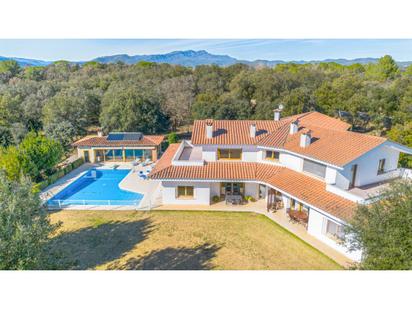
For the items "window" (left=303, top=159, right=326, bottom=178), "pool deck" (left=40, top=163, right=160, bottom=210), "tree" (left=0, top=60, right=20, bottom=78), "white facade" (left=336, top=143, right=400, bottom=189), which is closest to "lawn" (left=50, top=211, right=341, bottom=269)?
"pool deck" (left=40, top=163, right=160, bottom=210)

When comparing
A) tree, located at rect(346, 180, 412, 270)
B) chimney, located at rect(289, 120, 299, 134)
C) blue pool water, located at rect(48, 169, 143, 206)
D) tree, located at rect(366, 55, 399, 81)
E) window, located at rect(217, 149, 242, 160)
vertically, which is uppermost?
tree, located at rect(366, 55, 399, 81)

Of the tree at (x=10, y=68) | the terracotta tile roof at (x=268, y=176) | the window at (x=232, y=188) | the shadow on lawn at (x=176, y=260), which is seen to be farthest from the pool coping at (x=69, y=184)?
the tree at (x=10, y=68)

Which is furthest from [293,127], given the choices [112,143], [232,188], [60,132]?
[60,132]

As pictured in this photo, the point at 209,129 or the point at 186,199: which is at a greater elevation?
the point at 209,129

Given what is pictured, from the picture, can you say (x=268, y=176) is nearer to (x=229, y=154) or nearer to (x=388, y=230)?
(x=229, y=154)

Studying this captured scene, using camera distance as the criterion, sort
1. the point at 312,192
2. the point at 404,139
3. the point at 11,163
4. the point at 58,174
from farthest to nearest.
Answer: the point at 58,174
the point at 404,139
the point at 11,163
the point at 312,192

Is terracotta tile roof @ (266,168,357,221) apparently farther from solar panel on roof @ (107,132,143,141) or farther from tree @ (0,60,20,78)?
tree @ (0,60,20,78)

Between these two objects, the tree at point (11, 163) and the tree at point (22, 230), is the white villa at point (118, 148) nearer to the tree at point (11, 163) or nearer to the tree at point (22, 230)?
the tree at point (11, 163)
